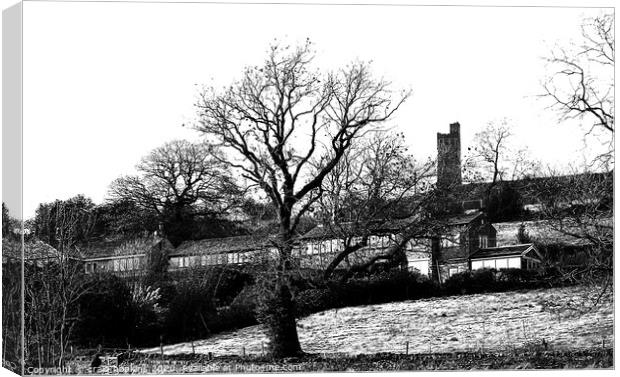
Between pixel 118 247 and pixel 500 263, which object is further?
pixel 500 263

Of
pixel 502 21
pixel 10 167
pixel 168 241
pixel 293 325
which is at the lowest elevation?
pixel 293 325

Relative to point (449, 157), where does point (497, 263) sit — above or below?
below

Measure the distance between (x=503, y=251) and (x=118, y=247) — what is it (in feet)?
15.1

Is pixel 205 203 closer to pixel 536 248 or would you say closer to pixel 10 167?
pixel 10 167

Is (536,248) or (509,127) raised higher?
(509,127)

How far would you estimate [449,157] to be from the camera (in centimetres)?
1432

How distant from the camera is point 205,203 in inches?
559

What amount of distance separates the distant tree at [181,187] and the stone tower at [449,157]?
2438 mm

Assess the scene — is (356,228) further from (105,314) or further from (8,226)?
(8,226)

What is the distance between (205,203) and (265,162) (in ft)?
2.84

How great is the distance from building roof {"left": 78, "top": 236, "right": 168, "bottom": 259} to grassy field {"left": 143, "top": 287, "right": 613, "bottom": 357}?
120 centimetres

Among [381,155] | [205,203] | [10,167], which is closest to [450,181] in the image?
[381,155]

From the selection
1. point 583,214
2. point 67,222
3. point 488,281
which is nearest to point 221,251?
point 67,222

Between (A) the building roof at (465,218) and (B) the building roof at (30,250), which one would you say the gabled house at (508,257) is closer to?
(A) the building roof at (465,218)
